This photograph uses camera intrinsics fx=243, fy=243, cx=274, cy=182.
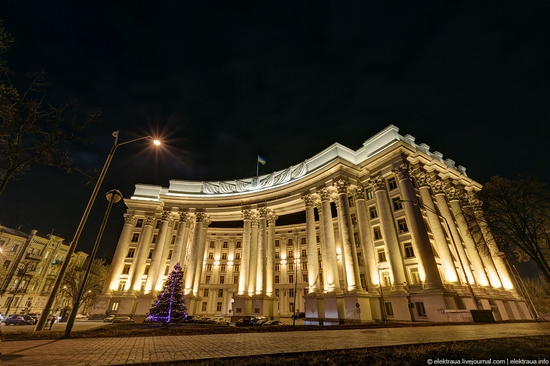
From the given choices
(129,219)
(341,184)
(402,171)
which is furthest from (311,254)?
(129,219)

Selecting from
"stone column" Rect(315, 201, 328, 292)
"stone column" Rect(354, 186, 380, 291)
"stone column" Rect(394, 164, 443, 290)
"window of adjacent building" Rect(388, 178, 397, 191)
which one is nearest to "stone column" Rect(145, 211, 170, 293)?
"stone column" Rect(315, 201, 328, 292)

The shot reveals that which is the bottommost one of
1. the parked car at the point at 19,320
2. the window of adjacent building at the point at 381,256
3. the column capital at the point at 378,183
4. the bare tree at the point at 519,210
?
the parked car at the point at 19,320

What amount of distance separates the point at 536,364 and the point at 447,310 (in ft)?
69.5

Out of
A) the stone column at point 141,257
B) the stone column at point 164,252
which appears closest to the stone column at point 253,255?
the stone column at point 164,252

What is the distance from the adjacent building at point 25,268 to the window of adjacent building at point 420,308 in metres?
66.6

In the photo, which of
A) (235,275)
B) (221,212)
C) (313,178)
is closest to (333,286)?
(313,178)

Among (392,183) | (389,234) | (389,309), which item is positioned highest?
(392,183)

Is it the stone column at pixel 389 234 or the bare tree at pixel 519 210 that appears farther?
the stone column at pixel 389 234

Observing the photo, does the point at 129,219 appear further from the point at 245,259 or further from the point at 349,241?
the point at 349,241

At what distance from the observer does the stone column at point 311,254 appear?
A: 3244cm

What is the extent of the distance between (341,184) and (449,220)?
14.4m

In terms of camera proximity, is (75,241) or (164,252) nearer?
(75,241)

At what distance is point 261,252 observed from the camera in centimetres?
3944

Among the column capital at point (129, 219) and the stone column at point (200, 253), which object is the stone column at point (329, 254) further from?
the column capital at point (129, 219)
